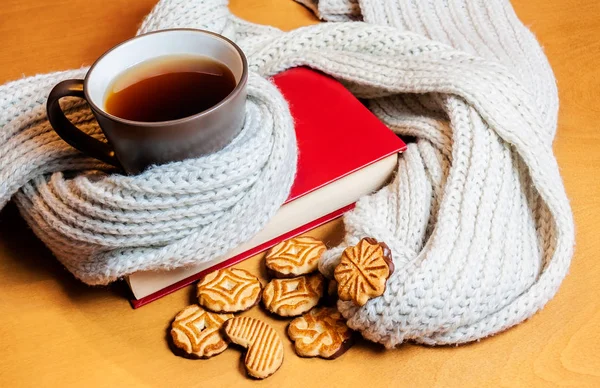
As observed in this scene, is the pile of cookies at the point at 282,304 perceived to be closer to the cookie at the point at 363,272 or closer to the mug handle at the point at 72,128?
the cookie at the point at 363,272

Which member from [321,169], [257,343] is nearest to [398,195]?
[321,169]

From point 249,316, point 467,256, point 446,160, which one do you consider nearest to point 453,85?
point 446,160

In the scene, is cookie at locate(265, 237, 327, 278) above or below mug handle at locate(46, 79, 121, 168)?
below

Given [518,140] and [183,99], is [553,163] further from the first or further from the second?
[183,99]

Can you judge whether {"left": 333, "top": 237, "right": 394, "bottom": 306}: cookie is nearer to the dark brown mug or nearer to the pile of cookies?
the pile of cookies

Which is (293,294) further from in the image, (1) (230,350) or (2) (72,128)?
(2) (72,128)

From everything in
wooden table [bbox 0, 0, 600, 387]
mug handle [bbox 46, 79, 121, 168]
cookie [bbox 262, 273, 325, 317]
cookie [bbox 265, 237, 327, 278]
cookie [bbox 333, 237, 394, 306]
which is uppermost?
mug handle [bbox 46, 79, 121, 168]

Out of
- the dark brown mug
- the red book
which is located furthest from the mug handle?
the red book
